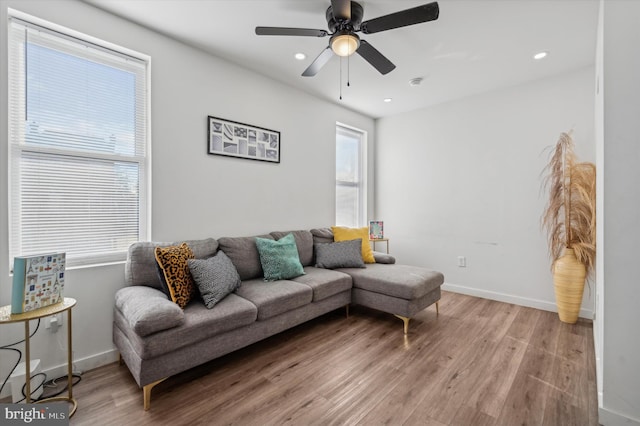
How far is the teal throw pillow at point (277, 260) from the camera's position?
2805 millimetres

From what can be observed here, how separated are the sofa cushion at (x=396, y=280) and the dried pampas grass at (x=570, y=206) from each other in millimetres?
1386

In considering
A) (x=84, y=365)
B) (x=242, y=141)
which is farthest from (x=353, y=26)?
(x=84, y=365)

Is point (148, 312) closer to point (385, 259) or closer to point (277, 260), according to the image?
point (277, 260)

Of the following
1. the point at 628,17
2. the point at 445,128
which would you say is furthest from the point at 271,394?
the point at 445,128

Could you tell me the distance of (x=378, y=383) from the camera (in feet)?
6.44

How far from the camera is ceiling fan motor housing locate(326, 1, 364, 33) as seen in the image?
1987mm

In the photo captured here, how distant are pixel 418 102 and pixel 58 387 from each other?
4.85 metres

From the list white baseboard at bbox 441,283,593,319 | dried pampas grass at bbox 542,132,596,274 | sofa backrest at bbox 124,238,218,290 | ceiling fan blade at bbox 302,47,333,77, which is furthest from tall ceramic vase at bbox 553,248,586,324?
sofa backrest at bbox 124,238,218,290

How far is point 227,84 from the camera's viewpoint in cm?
295

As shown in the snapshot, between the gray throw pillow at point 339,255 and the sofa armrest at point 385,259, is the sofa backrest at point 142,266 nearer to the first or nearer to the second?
the gray throw pillow at point 339,255

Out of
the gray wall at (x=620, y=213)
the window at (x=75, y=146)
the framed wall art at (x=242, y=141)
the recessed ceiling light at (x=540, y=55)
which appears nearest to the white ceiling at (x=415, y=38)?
the recessed ceiling light at (x=540, y=55)

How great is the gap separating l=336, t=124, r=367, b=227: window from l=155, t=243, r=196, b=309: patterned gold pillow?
260 cm

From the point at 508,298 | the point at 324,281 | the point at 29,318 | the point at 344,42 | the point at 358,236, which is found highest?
the point at 344,42

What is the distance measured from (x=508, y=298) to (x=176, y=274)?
12.6 feet
